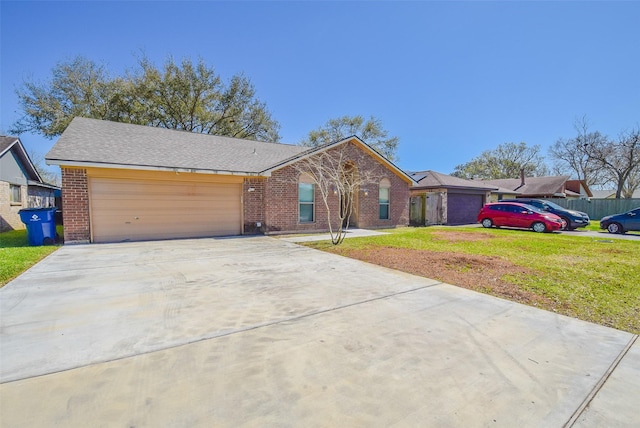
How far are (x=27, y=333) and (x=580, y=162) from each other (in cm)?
4554

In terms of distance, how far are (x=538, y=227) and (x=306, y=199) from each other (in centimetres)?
1174

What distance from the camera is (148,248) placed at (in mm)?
8664

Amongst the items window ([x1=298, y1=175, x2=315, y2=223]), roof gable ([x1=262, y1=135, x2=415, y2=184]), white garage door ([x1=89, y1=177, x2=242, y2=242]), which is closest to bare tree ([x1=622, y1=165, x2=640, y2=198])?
roof gable ([x1=262, y1=135, x2=415, y2=184])

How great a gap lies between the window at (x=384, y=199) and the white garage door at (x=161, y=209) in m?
7.39

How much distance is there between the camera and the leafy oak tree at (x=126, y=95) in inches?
790

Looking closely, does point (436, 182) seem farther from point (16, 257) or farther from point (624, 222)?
point (16, 257)

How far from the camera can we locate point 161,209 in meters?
10.7

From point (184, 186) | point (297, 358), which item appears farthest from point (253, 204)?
point (297, 358)

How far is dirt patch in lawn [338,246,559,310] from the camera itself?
500cm

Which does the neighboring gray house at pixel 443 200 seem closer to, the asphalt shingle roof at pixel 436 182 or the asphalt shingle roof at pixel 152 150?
the asphalt shingle roof at pixel 436 182

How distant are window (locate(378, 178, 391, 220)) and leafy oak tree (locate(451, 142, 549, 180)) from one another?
3551 centimetres

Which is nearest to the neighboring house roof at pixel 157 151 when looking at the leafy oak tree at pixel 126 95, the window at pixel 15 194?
the window at pixel 15 194

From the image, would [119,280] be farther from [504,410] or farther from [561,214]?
[561,214]

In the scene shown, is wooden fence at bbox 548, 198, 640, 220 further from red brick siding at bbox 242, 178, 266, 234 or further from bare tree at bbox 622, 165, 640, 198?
red brick siding at bbox 242, 178, 266, 234
